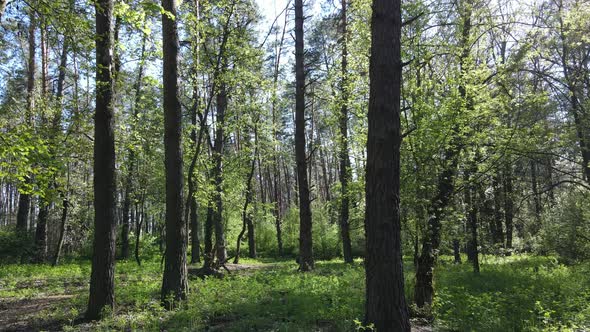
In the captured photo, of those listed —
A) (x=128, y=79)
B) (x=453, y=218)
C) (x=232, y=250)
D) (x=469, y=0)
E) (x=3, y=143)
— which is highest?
(x=128, y=79)

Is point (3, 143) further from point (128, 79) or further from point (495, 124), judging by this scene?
point (128, 79)

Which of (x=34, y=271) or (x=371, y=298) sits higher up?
(x=371, y=298)

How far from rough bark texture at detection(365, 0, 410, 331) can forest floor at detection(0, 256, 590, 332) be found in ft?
2.47

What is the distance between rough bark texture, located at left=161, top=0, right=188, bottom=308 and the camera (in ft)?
22.8

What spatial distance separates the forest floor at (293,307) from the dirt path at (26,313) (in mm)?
17

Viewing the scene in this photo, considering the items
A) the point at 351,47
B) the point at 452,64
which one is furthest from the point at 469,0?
the point at 351,47

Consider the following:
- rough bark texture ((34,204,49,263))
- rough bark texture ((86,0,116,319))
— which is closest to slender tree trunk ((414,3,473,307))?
rough bark texture ((86,0,116,319))

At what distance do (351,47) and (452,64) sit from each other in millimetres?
3220

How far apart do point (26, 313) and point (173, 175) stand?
3.80 m

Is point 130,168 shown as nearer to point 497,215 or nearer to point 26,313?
point 26,313

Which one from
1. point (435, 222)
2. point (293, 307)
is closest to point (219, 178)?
point (293, 307)

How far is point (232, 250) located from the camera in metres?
26.2

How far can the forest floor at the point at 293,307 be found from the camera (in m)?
5.69

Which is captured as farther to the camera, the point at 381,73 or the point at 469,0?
the point at 469,0
